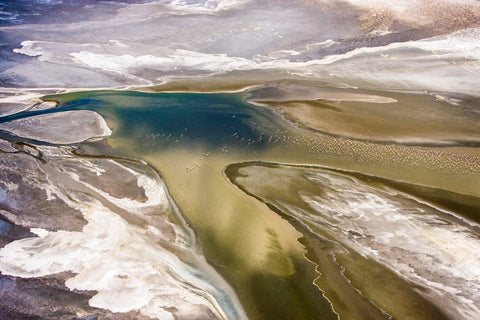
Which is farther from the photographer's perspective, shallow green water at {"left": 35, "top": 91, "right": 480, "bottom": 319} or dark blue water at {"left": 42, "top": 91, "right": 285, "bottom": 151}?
dark blue water at {"left": 42, "top": 91, "right": 285, "bottom": 151}

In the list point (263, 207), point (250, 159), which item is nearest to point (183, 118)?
point (250, 159)

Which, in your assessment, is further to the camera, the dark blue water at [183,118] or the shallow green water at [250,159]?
the dark blue water at [183,118]

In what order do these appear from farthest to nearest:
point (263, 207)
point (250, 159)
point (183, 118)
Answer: point (183, 118)
point (250, 159)
point (263, 207)

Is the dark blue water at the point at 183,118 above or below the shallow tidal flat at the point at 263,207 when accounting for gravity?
above

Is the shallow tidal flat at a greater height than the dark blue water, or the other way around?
the dark blue water

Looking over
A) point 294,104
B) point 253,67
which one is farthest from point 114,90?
point 294,104

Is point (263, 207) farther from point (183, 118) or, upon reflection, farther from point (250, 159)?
point (183, 118)

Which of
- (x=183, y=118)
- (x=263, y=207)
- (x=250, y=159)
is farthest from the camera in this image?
(x=183, y=118)

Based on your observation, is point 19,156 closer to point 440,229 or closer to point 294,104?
point 294,104
